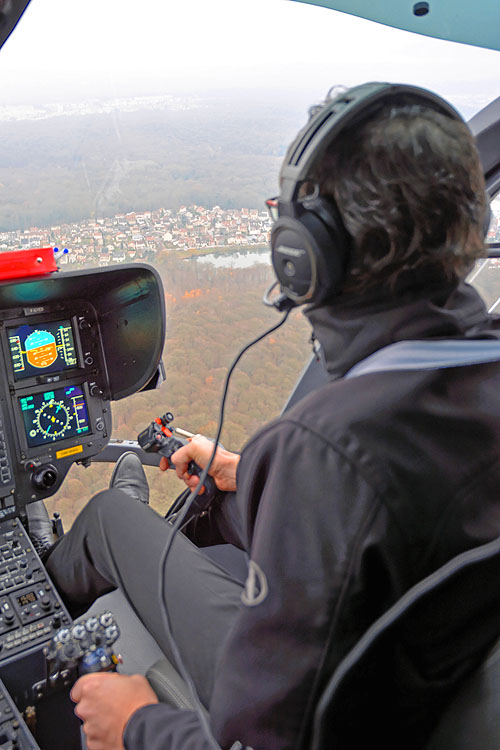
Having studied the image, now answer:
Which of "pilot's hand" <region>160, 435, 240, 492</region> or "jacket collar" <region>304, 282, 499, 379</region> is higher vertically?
"jacket collar" <region>304, 282, 499, 379</region>

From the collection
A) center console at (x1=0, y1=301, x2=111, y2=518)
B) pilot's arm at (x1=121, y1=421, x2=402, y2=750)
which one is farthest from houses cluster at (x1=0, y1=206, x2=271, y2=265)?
pilot's arm at (x1=121, y1=421, x2=402, y2=750)

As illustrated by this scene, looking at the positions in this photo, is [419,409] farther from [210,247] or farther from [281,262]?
[210,247]

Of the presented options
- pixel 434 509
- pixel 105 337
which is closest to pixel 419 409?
pixel 434 509

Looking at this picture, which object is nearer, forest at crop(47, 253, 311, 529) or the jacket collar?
the jacket collar

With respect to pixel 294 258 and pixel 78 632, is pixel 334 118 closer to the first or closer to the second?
pixel 294 258

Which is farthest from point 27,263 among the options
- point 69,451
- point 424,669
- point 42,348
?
point 424,669

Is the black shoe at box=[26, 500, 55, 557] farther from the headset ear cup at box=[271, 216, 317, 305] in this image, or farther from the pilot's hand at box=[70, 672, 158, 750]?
the headset ear cup at box=[271, 216, 317, 305]
